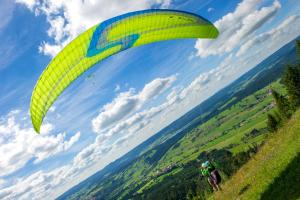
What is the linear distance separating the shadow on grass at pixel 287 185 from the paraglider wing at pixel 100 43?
11.7 metres

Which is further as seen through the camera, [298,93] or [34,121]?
[298,93]

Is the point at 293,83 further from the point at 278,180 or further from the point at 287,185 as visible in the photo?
the point at 287,185

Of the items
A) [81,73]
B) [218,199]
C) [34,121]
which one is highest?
[81,73]

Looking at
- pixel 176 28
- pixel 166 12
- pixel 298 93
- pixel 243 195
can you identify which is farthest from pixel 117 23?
pixel 298 93

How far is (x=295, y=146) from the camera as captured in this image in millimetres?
19953

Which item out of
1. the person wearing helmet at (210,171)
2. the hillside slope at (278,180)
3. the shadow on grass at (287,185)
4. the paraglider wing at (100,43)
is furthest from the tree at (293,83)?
the shadow on grass at (287,185)

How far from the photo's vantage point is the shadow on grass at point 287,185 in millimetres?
13700

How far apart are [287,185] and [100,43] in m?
13.8

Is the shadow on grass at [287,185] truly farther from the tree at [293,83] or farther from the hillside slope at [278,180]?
the tree at [293,83]

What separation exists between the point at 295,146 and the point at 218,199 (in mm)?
6065

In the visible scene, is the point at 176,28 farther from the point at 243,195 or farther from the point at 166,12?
the point at 243,195

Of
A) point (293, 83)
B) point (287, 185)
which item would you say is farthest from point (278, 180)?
point (293, 83)

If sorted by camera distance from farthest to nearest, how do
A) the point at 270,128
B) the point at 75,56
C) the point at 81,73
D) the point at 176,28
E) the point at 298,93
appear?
the point at 270,128 → the point at 298,93 → the point at 176,28 → the point at 81,73 → the point at 75,56

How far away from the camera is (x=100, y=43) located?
21.0 metres
